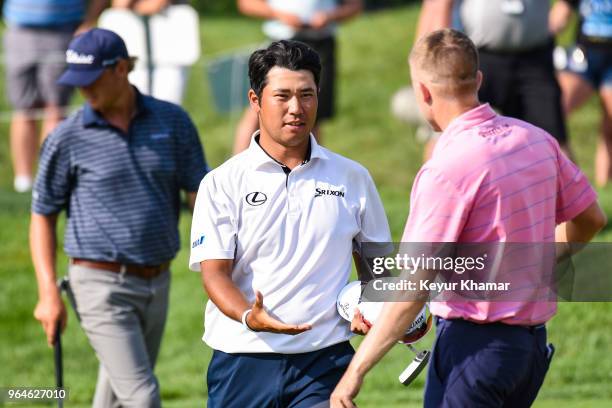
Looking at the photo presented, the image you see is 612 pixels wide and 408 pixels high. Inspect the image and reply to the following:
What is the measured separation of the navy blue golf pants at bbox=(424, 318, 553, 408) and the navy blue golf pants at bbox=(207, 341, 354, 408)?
50 cm

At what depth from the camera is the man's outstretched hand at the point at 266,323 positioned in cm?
486

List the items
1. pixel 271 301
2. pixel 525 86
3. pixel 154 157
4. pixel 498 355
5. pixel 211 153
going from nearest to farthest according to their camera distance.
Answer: pixel 498 355 < pixel 271 301 < pixel 154 157 < pixel 525 86 < pixel 211 153

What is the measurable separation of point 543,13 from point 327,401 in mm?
5529

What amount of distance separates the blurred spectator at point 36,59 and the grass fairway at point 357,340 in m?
0.72

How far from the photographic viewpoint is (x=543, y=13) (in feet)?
33.0

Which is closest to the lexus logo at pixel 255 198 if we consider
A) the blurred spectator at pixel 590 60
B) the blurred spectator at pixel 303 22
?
the blurred spectator at pixel 303 22

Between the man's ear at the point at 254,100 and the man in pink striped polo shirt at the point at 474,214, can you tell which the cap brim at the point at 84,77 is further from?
the man in pink striped polo shirt at the point at 474,214

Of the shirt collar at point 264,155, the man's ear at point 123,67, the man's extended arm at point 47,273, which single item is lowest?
the man's extended arm at point 47,273

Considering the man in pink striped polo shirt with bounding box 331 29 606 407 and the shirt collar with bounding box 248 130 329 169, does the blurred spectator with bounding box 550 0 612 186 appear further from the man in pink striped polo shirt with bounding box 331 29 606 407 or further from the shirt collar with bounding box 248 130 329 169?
the man in pink striped polo shirt with bounding box 331 29 606 407

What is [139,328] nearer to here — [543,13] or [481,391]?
[481,391]

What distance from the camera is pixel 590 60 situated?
12.0 metres

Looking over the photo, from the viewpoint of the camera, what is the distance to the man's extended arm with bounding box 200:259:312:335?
16.0 ft

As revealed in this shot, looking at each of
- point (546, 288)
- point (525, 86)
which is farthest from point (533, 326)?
point (525, 86)

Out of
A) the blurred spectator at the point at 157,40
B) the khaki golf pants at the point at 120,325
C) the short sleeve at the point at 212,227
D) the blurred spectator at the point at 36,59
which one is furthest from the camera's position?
the blurred spectator at the point at 157,40
